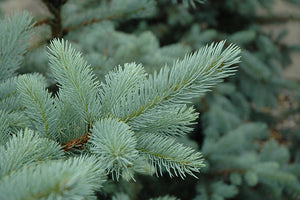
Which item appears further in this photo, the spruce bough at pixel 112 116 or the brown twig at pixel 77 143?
the brown twig at pixel 77 143

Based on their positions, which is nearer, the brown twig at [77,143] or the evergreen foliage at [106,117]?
the evergreen foliage at [106,117]

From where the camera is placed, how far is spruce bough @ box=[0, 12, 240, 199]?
1.78 feet

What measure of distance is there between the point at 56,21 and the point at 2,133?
0.56m

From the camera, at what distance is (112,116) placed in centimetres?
62

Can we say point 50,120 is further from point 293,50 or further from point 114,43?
point 293,50

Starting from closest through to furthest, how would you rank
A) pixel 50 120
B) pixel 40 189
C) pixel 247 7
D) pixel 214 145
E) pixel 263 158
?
pixel 40 189
pixel 50 120
pixel 214 145
pixel 263 158
pixel 247 7

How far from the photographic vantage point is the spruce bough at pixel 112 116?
0.54 metres

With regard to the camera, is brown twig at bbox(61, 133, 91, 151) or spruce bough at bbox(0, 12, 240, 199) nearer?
spruce bough at bbox(0, 12, 240, 199)

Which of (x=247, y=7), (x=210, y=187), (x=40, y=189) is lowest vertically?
(x=210, y=187)

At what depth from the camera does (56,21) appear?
109cm

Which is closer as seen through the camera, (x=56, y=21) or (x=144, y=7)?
(x=56, y=21)

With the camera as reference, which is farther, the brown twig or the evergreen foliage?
the brown twig

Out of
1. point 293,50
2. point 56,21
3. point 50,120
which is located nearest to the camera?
point 50,120

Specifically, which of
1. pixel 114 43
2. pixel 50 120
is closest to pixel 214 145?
pixel 114 43
